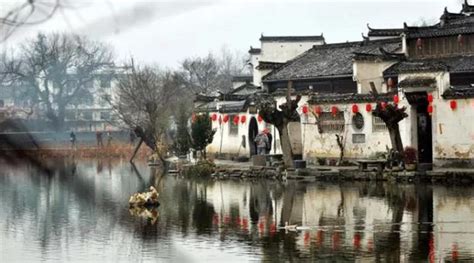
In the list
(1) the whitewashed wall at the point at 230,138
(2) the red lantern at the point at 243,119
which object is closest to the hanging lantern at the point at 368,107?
(1) the whitewashed wall at the point at 230,138

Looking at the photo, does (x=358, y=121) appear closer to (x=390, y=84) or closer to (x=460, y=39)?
(x=390, y=84)

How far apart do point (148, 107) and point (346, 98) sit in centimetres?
1594

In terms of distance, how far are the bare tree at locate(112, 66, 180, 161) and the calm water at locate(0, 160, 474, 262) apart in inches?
651

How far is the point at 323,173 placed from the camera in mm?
30641

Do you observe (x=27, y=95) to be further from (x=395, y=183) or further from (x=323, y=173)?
(x=323, y=173)

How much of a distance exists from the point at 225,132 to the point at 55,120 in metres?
37.1

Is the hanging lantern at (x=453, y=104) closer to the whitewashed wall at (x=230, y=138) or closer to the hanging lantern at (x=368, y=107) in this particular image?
the hanging lantern at (x=368, y=107)

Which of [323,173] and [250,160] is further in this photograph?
[250,160]

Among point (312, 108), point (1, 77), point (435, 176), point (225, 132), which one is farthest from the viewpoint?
point (225, 132)

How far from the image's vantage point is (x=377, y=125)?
32.6 m

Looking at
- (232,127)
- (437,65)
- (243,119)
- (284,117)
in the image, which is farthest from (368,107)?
(232,127)

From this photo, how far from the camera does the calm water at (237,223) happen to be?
14.1 m

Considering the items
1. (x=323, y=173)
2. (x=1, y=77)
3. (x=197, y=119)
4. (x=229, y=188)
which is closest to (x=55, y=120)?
(x=1, y=77)

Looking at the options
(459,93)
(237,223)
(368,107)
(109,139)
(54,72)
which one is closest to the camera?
(54,72)
